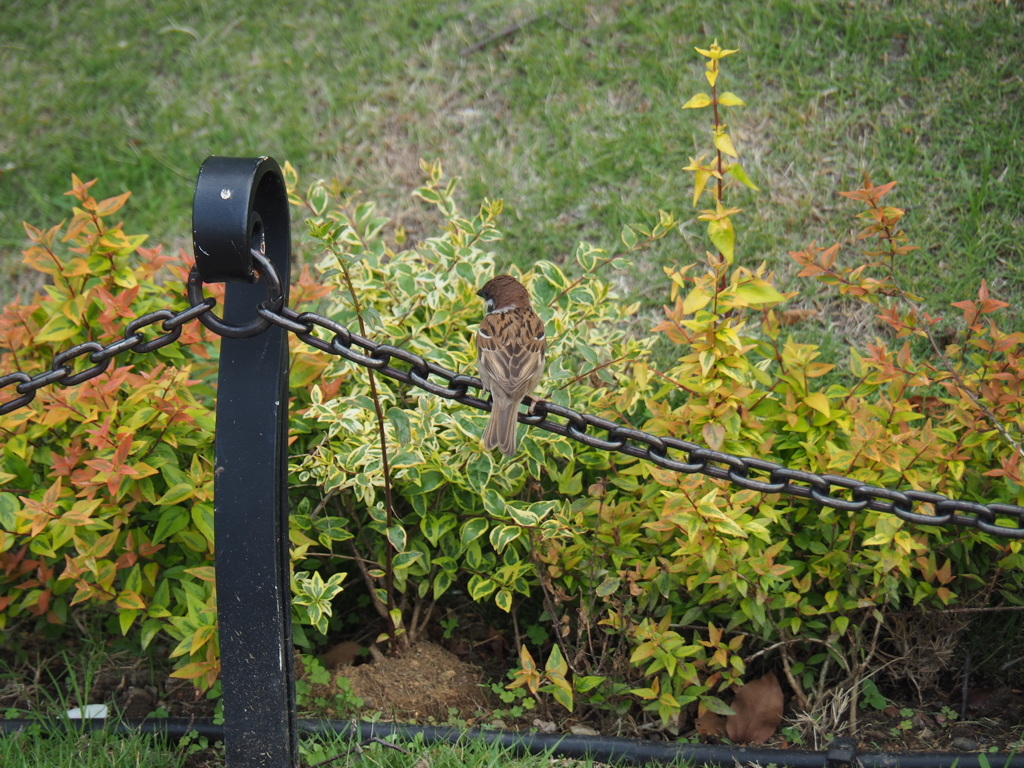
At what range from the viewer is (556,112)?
5605 millimetres

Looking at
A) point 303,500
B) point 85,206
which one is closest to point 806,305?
point 303,500

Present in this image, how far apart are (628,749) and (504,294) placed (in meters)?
1.63

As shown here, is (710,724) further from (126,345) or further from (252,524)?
(126,345)

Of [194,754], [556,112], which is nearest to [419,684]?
[194,754]

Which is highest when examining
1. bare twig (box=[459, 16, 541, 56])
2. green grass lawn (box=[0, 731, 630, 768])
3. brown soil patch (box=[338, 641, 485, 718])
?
bare twig (box=[459, 16, 541, 56])

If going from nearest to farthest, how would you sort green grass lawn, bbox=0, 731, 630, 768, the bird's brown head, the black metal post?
1. the black metal post
2. green grass lawn, bbox=0, 731, 630, 768
3. the bird's brown head

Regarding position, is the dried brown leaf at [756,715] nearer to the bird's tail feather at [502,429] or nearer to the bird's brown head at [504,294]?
the bird's tail feather at [502,429]

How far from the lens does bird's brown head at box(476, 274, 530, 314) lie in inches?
134

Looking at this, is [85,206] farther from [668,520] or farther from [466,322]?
[668,520]

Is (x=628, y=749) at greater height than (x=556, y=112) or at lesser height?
lesser

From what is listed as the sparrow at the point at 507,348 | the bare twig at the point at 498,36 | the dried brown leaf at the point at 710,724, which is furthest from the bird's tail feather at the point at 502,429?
the bare twig at the point at 498,36

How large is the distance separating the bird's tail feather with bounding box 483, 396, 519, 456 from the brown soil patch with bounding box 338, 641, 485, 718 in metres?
0.92

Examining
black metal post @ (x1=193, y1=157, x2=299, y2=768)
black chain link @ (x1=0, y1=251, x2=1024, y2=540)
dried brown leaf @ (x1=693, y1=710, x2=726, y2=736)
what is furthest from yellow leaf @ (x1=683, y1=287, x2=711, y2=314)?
dried brown leaf @ (x1=693, y1=710, x2=726, y2=736)

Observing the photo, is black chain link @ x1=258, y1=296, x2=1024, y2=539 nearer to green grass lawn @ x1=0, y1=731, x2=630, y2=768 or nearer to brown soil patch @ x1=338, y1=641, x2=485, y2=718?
green grass lawn @ x1=0, y1=731, x2=630, y2=768
